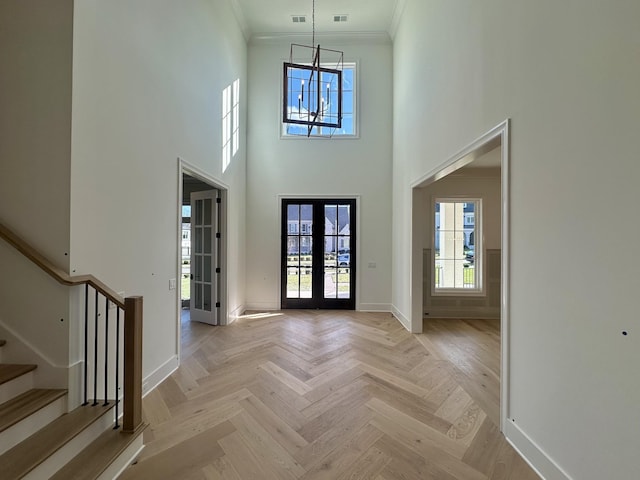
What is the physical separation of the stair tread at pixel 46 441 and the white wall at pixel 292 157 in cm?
413

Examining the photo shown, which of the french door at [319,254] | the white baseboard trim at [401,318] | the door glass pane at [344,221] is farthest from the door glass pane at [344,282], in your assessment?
the white baseboard trim at [401,318]

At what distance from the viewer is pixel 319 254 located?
605 centimetres

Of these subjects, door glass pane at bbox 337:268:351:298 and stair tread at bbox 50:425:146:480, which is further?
door glass pane at bbox 337:268:351:298

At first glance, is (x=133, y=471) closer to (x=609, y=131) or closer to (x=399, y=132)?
(x=609, y=131)

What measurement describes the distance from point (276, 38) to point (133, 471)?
695 centimetres

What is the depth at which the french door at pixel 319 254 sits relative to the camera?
6047mm

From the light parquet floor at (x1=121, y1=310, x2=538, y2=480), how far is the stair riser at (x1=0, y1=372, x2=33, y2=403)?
861mm

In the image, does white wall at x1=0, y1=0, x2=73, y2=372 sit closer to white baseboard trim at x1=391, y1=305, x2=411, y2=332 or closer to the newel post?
the newel post

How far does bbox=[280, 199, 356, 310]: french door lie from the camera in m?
6.05

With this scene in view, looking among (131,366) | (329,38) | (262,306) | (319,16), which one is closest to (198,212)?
(262,306)

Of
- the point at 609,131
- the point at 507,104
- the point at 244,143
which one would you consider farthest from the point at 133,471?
the point at 244,143

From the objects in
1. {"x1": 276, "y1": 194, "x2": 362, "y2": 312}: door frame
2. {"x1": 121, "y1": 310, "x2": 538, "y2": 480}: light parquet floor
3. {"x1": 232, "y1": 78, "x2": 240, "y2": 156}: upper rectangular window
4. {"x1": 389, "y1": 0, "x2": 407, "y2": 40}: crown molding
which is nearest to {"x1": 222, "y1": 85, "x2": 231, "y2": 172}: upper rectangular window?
{"x1": 232, "y1": 78, "x2": 240, "y2": 156}: upper rectangular window

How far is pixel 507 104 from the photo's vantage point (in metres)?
2.21

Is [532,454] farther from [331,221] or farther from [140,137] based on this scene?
[331,221]
